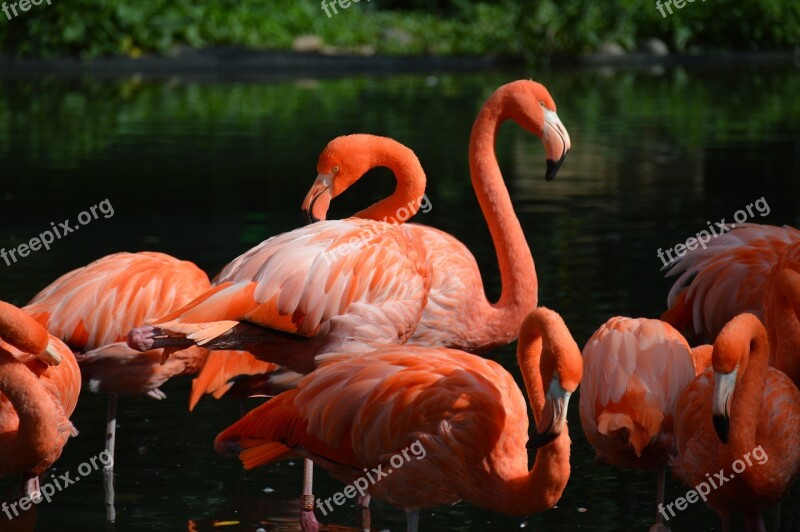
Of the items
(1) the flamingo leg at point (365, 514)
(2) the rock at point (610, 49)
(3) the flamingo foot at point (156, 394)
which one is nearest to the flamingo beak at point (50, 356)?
(3) the flamingo foot at point (156, 394)

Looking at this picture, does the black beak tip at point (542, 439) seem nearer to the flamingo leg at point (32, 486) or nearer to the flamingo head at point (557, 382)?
the flamingo head at point (557, 382)

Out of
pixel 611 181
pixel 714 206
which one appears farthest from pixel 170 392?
pixel 611 181

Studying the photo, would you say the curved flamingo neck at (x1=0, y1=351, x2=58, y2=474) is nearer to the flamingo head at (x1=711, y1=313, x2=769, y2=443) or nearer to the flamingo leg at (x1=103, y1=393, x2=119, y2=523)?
the flamingo leg at (x1=103, y1=393, x2=119, y2=523)

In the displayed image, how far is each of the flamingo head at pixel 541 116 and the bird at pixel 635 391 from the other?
1005 millimetres

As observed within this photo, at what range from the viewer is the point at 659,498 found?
15.0ft

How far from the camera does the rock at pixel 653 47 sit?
2227cm

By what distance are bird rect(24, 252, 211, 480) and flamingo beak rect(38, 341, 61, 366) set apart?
0.61 m

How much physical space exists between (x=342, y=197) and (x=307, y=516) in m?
6.59

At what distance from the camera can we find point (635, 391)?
4.45 meters

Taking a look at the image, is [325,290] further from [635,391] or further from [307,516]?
[635,391]

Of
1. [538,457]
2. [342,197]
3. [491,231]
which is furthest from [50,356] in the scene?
[342,197]

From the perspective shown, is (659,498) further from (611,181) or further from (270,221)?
(611,181)

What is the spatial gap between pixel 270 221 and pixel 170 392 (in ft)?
11.7

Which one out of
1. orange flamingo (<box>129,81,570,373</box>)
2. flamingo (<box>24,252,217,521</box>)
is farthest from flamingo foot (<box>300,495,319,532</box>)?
flamingo (<box>24,252,217,521</box>)
